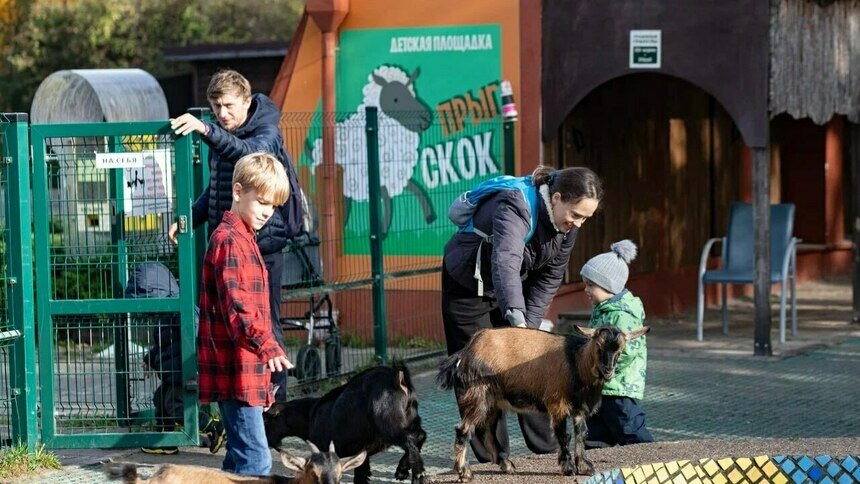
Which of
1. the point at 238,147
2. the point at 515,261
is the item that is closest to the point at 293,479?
the point at 515,261

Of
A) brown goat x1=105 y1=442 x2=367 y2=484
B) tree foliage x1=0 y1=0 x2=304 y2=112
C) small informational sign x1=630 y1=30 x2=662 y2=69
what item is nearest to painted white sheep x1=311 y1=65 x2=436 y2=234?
small informational sign x1=630 y1=30 x2=662 y2=69

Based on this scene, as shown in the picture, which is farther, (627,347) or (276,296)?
(276,296)

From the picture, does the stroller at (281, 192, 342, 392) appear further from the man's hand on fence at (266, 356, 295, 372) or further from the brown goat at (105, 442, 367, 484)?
the brown goat at (105, 442, 367, 484)

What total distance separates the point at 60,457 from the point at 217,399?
270 centimetres

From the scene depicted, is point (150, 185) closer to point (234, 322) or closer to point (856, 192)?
point (234, 322)

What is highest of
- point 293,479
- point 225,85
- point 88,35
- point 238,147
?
point 88,35

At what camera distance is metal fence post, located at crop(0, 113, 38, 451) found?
826 centimetres

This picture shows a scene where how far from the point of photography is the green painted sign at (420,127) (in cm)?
1352

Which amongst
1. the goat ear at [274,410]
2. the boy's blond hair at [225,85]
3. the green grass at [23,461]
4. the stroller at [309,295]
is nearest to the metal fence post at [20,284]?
the green grass at [23,461]

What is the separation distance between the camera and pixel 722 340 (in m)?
14.2

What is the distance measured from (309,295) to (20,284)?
9.82ft

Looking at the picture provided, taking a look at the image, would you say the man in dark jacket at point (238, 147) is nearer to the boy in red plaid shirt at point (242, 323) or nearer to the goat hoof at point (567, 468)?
the boy in red plaid shirt at point (242, 323)

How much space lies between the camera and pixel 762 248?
1291 cm

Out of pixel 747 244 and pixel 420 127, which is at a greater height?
pixel 420 127
